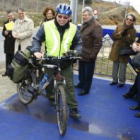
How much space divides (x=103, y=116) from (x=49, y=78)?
107 centimetres

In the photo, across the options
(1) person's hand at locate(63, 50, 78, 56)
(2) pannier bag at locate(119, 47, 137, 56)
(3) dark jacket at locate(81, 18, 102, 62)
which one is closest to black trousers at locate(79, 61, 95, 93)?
(3) dark jacket at locate(81, 18, 102, 62)

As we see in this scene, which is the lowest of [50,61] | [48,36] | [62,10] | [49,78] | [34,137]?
[34,137]

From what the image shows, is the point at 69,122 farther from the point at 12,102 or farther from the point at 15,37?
the point at 15,37

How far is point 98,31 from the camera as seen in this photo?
14.8 ft

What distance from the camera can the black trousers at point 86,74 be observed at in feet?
15.9

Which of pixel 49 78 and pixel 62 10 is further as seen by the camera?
pixel 49 78

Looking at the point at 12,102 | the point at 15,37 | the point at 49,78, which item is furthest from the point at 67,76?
the point at 15,37

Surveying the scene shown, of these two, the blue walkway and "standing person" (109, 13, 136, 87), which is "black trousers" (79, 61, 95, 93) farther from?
"standing person" (109, 13, 136, 87)

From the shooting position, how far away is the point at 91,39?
4629 millimetres

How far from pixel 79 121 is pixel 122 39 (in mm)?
2107

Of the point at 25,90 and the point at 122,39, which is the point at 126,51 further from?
the point at 25,90

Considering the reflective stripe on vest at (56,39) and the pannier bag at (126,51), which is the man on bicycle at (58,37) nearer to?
the reflective stripe on vest at (56,39)

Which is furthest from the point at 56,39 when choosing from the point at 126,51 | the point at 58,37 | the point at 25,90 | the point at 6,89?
the point at 6,89

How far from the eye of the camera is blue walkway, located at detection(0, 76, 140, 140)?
3.57 meters
